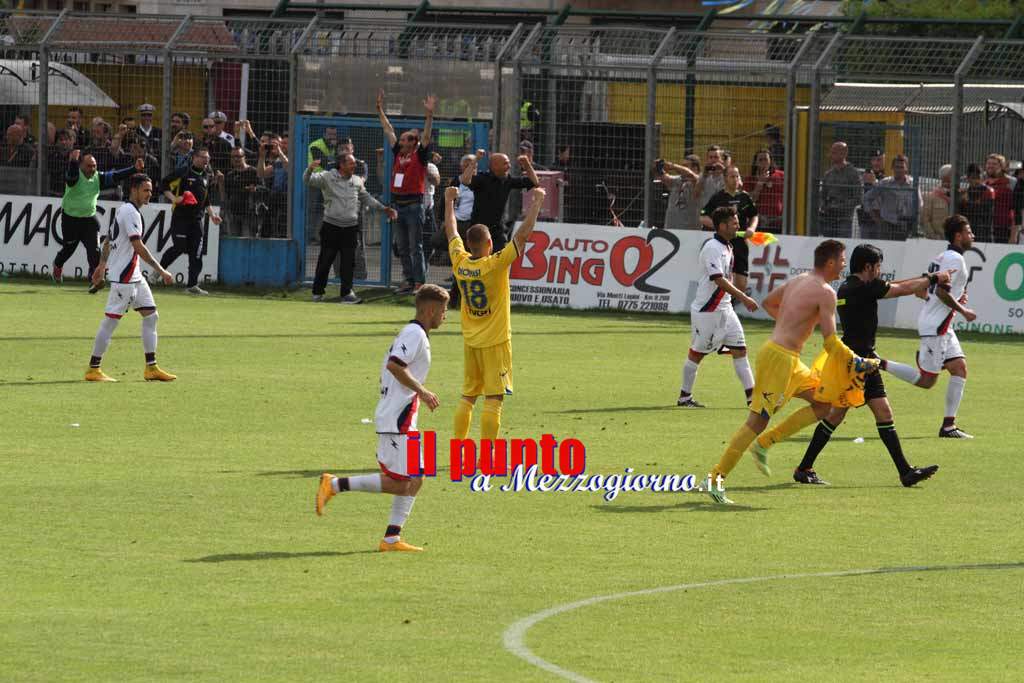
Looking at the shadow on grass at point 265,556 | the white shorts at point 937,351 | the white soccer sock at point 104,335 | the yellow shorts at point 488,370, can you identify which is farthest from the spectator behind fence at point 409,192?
the shadow on grass at point 265,556

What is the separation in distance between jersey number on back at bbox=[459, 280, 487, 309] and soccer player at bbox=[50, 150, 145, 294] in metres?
15.4

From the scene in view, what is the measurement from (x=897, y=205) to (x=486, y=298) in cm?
1488

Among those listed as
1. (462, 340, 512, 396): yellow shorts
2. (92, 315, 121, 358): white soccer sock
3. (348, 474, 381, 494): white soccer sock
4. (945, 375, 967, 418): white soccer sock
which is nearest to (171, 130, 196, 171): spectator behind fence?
(92, 315, 121, 358): white soccer sock

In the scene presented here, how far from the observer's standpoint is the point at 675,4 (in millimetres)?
62500

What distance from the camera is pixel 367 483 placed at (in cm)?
1074

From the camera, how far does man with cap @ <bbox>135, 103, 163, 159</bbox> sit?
3116 cm

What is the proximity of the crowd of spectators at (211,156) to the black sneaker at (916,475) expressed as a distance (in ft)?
60.0

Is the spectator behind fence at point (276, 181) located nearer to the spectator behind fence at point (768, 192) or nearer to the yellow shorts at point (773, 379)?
the spectator behind fence at point (768, 192)

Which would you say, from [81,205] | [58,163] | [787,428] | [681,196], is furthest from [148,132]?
[787,428]

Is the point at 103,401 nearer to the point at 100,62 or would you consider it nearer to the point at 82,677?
the point at 82,677

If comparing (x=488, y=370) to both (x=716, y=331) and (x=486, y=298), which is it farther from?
(x=716, y=331)

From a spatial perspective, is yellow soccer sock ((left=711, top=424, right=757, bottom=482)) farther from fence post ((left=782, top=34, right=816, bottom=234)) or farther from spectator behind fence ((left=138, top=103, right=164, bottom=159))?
spectator behind fence ((left=138, top=103, right=164, bottom=159))

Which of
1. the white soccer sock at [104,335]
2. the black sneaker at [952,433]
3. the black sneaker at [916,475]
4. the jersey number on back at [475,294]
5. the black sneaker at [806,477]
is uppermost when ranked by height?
the jersey number on back at [475,294]

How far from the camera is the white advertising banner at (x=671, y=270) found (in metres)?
25.5
